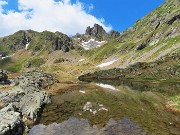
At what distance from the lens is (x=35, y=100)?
197 ft

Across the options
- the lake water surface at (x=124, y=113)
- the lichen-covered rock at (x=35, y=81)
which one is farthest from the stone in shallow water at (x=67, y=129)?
the lichen-covered rock at (x=35, y=81)

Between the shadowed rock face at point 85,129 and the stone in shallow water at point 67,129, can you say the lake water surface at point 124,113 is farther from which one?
the stone in shallow water at point 67,129

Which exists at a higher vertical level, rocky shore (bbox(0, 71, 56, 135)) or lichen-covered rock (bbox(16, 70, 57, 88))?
lichen-covered rock (bbox(16, 70, 57, 88))

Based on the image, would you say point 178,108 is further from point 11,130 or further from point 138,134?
point 11,130

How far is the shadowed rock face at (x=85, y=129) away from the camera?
3934 centimetres

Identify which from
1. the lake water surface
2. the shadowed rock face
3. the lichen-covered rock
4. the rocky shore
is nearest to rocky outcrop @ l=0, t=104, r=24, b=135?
the rocky shore

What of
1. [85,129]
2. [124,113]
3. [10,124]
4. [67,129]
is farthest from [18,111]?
[124,113]

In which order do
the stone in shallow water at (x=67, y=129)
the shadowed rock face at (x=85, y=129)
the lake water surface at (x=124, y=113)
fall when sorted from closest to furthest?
the shadowed rock face at (x=85, y=129) → the stone in shallow water at (x=67, y=129) → the lake water surface at (x=124, y=113)

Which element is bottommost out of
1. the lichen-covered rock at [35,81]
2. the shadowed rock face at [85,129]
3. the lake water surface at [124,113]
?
the shadowed rock face at [85,129]

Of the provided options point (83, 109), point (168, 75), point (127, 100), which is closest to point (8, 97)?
point (83, 109)

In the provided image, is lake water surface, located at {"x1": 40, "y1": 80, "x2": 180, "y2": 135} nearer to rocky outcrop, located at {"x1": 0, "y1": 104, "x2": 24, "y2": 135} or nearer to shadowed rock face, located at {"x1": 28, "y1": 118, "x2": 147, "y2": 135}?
shadowed rock face, located at {"x1": 28, "y1": 118, "x2": 147, "y2": 135}

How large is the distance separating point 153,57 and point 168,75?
193 feet

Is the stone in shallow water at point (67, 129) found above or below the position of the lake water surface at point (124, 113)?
below

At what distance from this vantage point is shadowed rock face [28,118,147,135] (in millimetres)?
39344
